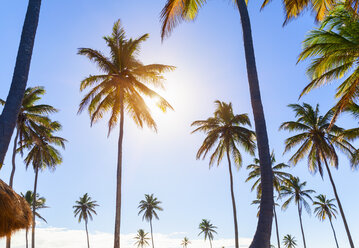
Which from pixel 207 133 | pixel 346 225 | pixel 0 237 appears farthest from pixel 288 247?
pixel 0 237

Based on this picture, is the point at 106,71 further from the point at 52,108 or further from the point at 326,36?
the point at 326,36

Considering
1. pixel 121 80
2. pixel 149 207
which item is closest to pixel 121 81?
pixel 121 80

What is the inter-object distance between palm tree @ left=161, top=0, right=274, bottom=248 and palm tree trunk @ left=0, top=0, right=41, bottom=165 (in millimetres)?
4331

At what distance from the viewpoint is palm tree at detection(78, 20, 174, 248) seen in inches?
640

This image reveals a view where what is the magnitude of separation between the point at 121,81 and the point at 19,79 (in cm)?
1135

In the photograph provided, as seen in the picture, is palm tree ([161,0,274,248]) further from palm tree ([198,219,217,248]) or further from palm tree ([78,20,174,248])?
palm tree ([198,219,217,248])

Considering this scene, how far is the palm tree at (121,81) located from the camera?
53.4 feet

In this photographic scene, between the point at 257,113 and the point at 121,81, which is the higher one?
the point at 121,81

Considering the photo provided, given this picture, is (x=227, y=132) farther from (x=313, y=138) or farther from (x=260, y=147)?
(x=260, y=147)

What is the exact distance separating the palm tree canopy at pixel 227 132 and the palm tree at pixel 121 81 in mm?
6957

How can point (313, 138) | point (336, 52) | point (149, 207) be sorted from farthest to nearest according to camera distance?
point (149, 207)
point (313, 138)
point (336, 52)

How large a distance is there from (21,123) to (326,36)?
884 inches

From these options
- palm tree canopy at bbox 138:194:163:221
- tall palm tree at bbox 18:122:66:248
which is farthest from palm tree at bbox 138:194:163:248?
tall palm tree at bbox 18:122:66:248

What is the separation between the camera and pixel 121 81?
16344 mm
